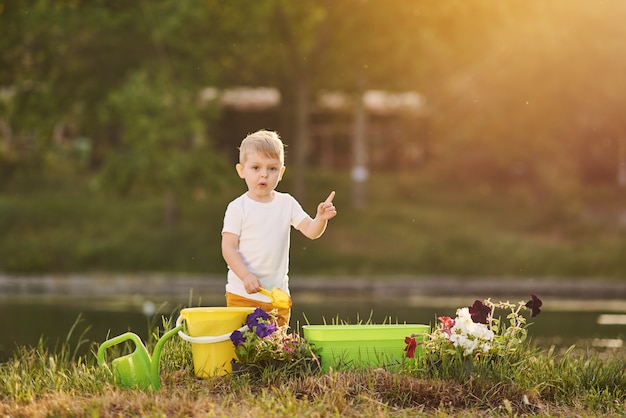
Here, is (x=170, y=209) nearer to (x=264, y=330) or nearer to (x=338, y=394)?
(x=264, y=330)

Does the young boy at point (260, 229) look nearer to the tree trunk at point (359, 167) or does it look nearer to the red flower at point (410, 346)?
the red flower at point (410, 346)

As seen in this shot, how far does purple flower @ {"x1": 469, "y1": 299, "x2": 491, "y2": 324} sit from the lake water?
4.47 metres

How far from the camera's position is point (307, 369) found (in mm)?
6191

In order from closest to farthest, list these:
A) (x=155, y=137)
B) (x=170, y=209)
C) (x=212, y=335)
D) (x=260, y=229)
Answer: (x=212, y=335)
(x=260, y=229)
(x=155, y=137)
(x=170, y=209)

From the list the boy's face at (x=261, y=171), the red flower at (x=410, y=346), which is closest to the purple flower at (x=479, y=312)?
the red flower at (x=410, y=346)

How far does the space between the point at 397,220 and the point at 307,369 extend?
18664mm

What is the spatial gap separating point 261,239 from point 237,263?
0.70ft

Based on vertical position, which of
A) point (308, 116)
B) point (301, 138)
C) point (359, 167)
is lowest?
point (359, 167)

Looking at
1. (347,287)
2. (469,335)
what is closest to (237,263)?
(469,335)

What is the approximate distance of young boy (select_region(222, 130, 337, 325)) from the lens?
643 cm

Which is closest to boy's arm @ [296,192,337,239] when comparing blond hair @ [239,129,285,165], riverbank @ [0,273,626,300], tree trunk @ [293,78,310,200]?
blond hair @ [239,129,285,165]

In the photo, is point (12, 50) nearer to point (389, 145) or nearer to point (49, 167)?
point (49, 167)

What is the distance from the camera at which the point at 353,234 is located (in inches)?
917

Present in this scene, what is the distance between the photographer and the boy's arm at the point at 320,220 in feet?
20.6
